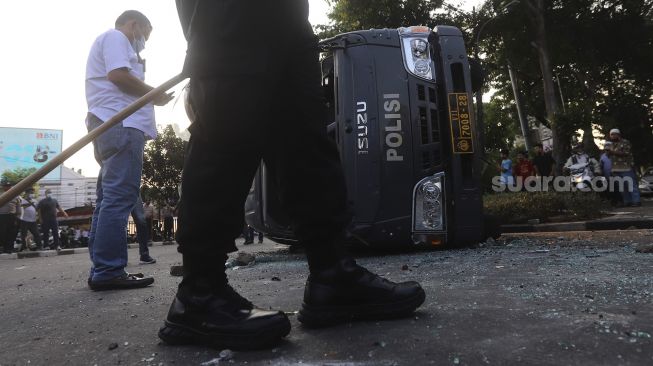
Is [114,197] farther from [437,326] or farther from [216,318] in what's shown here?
[437,326]

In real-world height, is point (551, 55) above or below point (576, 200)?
above

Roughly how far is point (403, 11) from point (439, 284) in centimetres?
1630

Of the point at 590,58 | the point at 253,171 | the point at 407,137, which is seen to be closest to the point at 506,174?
the point at 407,137

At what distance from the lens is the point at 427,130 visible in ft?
14.6

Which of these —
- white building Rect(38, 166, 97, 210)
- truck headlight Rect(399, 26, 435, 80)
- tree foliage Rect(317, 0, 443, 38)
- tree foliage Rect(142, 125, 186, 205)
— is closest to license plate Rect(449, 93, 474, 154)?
truck headlight Rect(399, 26, 435, 80)

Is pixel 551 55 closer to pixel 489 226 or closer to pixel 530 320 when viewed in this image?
pixel 489 226

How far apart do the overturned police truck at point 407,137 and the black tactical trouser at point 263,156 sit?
8.15 ft

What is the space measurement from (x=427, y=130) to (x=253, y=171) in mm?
2996

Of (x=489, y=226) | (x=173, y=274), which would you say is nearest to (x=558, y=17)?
(x=489, y=226)

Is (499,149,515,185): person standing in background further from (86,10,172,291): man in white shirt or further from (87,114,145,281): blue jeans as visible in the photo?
(87,114,145,281): blue jeans

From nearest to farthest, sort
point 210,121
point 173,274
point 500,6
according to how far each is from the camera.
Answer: point 210,121 → point 173,274 → point 500,6

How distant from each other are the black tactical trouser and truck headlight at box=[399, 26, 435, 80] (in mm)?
2834

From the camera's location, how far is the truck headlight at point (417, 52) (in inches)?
177

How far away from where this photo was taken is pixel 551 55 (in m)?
17.6
